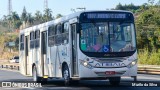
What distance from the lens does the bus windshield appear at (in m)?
16.6

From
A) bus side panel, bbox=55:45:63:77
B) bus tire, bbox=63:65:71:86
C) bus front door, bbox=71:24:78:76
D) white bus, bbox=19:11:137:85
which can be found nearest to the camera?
white bus, bbox=19:11:137:85

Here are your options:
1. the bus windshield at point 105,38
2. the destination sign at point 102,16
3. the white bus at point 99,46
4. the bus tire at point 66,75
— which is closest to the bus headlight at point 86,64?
the white bus at point 99,46

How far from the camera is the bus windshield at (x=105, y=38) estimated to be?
1661 cm

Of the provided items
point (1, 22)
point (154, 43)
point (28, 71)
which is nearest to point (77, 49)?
point (28, 71)

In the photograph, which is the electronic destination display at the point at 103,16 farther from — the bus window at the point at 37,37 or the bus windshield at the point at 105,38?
the bus window at the point at 37,37

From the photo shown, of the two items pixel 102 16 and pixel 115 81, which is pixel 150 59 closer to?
pixel 115 81

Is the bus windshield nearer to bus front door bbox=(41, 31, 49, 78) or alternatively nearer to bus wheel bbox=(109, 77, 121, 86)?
bus wheel bbox=(109, 77, 121, 86)

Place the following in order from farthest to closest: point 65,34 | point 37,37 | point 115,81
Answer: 1. point 37,37
2. point 115,81
3. point 65,34

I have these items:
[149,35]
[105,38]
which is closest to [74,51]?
[105,38]

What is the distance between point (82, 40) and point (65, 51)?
177 cm

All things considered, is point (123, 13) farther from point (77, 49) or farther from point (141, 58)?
point (141, 58)

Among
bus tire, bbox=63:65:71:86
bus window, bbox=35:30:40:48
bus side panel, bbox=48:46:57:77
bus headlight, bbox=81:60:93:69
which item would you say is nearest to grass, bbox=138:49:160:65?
bus window, bbox=35:30:40:48

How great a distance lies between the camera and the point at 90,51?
54.4 ft

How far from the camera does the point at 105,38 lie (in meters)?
16.7
